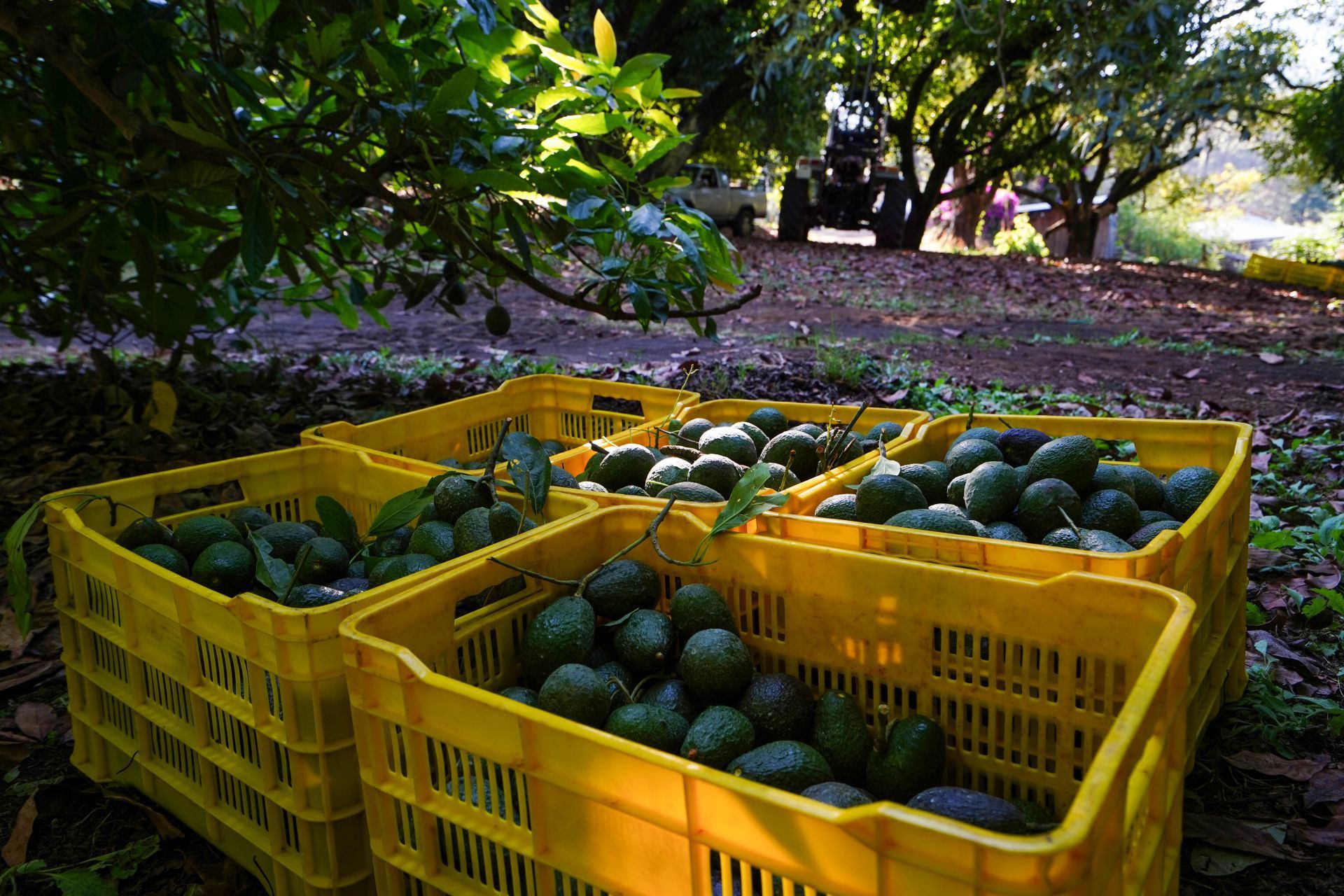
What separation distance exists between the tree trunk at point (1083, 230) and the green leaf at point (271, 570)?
59.2ft

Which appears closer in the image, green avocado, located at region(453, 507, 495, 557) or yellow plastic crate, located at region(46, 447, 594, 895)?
yellow plastic crate, located at region(46, 447, 594, 895)

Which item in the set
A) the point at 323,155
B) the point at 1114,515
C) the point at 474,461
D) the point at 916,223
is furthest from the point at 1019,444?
the point at 916,223

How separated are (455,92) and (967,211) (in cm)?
2009

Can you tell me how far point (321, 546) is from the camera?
1.95 meters

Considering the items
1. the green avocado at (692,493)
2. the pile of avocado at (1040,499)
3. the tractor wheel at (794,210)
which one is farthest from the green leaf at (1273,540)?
the tractor wheel at (794,210)

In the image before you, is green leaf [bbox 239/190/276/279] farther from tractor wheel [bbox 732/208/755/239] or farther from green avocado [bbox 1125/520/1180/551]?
tractor wheel [bbox 732/208/755/239]

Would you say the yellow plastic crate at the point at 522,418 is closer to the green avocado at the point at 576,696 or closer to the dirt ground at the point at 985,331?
the green avocado at the point at 576,696

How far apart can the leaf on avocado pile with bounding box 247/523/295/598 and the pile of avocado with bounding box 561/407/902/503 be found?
0.58 meters

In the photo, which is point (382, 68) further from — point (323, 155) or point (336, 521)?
point (336, 521)

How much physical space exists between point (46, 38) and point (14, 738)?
5.33 feet

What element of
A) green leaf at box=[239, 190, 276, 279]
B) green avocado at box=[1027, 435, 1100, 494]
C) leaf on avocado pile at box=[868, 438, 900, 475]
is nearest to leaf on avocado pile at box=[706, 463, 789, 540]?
leaf on avocado pile at box=[868, 438, 900, 475]

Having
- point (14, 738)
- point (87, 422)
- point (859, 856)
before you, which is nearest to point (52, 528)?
point (14, 738)

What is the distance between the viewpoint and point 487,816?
3.90ft

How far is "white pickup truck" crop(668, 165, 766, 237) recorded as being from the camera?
16150 mm
